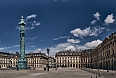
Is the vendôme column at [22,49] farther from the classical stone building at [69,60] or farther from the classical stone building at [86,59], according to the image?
the classical stone building at [69,60]

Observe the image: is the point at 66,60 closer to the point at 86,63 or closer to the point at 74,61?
the point at 74,61

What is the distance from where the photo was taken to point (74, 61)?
16150cm

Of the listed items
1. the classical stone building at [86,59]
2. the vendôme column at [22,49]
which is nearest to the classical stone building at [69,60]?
the classical stone building at [86,59]

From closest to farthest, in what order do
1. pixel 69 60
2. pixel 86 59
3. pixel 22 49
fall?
pixel 22 49 → pixel 86 59 → pixel 69 60

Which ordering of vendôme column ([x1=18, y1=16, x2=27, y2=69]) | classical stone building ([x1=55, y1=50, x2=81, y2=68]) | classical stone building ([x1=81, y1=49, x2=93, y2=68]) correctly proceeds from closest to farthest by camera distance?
1. vendôme column ([x1=18, y1=16, x2=27, y2=69])
2. classical stone building ([x1=81, y1=49, x2=93, y2=68])
3. classical stone building ([x1=55, y1=50, x2=81, y2=68])

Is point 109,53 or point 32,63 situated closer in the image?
point 109,53

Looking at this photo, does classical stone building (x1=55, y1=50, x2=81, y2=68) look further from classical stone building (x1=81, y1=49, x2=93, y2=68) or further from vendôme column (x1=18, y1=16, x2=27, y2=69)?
vendôme column (x1=18, y1=16, x2=27, y2=69)

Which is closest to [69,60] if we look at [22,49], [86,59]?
[86,59]

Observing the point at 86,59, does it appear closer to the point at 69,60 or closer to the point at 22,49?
the point at 69,60

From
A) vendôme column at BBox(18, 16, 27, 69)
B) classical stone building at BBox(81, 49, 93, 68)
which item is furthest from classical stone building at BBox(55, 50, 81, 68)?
vendôme column at BBox(18, 16, 27, 69)

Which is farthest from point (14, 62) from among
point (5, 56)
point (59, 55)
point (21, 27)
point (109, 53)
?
point (109, 53)

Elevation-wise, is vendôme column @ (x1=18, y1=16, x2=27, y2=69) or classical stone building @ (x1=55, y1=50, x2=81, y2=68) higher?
vendôme column @ (x1=18, y1=16, x2=27, y2=69)

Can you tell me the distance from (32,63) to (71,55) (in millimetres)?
40875

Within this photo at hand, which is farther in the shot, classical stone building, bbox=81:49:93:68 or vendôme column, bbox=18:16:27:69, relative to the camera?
classical stone building, bbox=81:49:93:68
